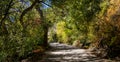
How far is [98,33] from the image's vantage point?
24328 millimetres

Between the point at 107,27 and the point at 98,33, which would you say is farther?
the point at 98,33

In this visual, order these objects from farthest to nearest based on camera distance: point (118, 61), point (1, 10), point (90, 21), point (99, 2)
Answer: point (90, 21) → point (99, 2) → point (118, 61) → point (1, 10)

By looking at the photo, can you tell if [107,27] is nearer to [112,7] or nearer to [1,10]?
[112,7]

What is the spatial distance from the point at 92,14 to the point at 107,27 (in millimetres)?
2643

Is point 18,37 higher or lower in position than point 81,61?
higher

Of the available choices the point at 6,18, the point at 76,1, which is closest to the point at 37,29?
the point at 6,18

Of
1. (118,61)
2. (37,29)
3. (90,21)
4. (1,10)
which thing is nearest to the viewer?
(1,10)

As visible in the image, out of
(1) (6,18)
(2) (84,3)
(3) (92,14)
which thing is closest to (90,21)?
(3) (92,14)

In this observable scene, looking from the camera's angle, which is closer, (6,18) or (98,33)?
(6,18)

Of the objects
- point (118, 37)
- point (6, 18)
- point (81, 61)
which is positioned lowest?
point (81, 61)

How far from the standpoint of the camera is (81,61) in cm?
1977

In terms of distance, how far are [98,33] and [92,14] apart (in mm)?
1805

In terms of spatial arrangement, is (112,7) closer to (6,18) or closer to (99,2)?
(99,2)

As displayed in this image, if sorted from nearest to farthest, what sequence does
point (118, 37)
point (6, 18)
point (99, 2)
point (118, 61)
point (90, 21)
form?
point (6, 18), point (118, 61), point (118, 37), point (99, 2), point (90, 21)
